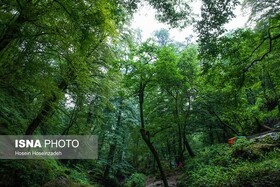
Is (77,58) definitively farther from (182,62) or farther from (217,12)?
Result: (182,62)

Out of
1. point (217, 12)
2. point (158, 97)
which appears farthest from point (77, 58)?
point (158, 97)

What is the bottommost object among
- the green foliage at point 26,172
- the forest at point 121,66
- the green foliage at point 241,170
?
the green foliage at point 241,170

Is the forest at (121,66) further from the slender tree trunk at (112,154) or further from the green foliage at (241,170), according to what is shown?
the slender tree trunk at (112,154)

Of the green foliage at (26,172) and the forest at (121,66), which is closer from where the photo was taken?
the forest at (121,66)

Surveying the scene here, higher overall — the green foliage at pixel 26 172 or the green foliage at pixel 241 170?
the green foliage at pixel 26 172

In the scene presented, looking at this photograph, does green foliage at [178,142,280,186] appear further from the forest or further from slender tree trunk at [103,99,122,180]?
slender tree trunk at [103,99,122,180]

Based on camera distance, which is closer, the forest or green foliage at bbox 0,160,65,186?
Answer: the forest

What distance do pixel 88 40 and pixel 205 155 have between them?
11175mm

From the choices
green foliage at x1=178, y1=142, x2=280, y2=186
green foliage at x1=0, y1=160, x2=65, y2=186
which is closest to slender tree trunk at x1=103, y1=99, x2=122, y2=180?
green foliage at x1=178, y1=142, x2=280, y2=186

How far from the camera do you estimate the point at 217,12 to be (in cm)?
479

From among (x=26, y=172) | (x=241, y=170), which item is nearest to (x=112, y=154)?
(x=26, y=172)

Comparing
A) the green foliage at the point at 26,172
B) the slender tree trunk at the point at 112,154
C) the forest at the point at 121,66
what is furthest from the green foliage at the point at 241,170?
the slender tree trunk at the point at 112,154

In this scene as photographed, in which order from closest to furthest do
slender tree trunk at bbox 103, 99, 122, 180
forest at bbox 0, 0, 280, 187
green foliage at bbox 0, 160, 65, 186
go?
1. forest at bbox 0, 0, 280, 187
2. green foliage at bbox 0, 160, 65, 186
3. slender tree trunk at bbox 103, 99, 122, 180

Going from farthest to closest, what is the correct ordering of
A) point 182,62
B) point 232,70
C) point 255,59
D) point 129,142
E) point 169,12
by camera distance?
point 129,142 → point 182,62 → point 255,59 → point 232,70 → point 169,12
